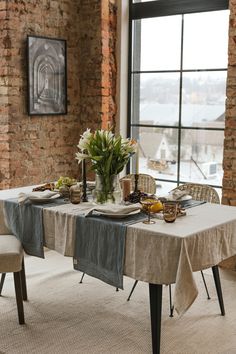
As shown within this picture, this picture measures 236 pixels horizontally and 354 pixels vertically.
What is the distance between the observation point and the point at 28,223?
3.47 metres

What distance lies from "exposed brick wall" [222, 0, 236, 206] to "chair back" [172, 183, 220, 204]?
682 millimetres

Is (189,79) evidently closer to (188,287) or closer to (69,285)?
(69,285)

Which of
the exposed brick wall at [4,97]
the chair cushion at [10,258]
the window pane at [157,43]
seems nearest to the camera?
the chair cushion at [10,258]

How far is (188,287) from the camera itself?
2760 millimetres

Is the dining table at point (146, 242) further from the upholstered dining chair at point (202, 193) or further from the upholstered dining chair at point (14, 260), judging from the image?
the upholstered dining chair at point (202, 193)

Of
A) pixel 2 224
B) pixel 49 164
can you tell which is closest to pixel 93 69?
pixel 49 164

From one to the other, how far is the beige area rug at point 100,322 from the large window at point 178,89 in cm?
136

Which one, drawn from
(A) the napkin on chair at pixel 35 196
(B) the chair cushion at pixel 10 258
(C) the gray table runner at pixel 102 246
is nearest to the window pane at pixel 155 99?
(A) the napkin on chair at pixel 35 196

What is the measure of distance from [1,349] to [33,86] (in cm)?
267

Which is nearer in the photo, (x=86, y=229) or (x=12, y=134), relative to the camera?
(x=86, y=229)

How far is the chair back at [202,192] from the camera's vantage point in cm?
379

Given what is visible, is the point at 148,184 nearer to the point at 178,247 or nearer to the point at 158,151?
the point at 158,151

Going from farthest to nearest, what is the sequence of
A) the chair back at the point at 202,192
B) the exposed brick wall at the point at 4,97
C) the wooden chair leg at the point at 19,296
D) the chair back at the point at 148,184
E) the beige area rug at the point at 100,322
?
the exposed brick wall at the point at 4,97 → the chair back at the point at 148,184 → the chair back at the point at 202,192 → the wooden chair leg at the point at 19,296 → the beige area rug at the point at 100,322

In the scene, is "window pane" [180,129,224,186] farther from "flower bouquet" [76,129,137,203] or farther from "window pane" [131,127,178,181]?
"flower bouquet" [76,129,137,203]
